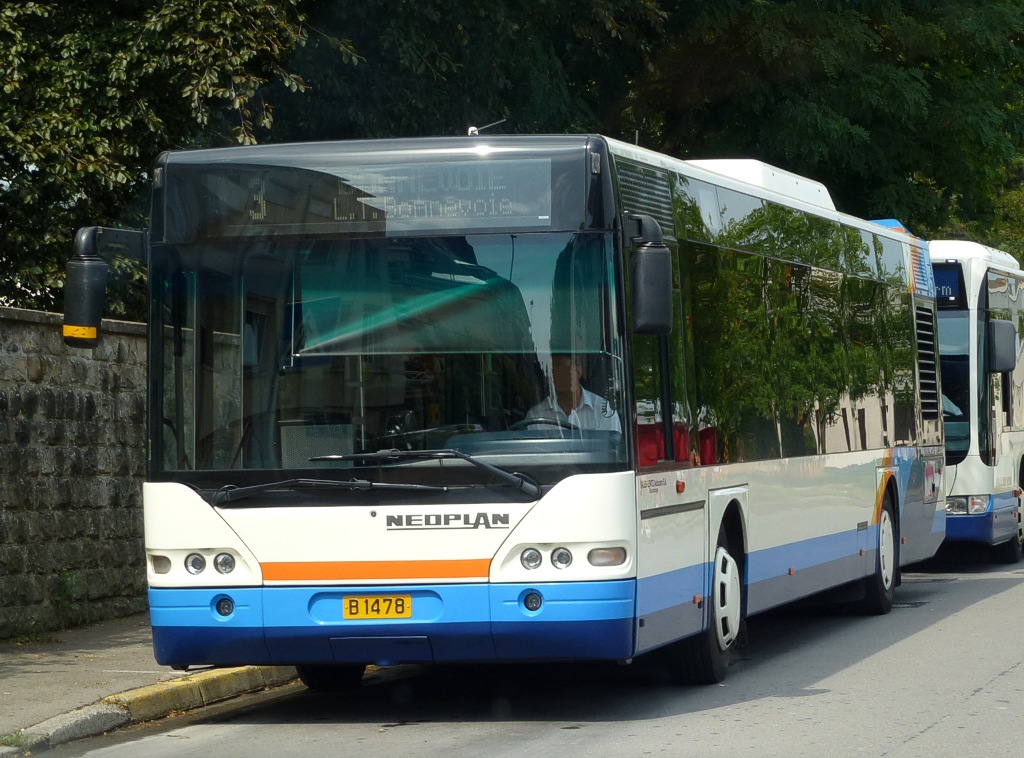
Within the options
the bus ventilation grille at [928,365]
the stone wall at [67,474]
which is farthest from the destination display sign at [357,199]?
the bus ventilation grille at [928,365]

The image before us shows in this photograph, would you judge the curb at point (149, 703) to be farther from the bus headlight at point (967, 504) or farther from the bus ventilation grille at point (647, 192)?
the bus headlight at point (967, 504)

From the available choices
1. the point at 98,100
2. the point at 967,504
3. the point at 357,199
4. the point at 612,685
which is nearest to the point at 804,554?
the point at 612,685

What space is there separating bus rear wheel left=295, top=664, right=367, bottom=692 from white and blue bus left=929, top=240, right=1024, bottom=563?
8626 mm

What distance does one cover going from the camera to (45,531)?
12.2m

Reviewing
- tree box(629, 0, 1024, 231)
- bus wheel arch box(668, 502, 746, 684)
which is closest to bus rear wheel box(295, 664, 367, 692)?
bus wheel arch box(668, 502, 746, 684)

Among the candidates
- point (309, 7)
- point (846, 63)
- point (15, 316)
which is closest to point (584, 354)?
point (15, 316)

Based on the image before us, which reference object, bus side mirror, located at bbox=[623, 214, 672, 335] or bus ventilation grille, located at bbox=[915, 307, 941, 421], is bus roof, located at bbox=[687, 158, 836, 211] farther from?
bus ventilation grille, located at bbox=[915, 307, 941, 421]

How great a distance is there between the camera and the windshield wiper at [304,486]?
8375 mm

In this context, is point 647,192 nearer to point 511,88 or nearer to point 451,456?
point 451,456

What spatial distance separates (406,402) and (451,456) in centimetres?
34

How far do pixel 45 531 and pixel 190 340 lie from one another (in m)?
3.98

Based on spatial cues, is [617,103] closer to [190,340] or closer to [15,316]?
[15,316]

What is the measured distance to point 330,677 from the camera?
33.5 feet

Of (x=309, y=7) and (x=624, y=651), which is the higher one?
(x=309, y=7)
